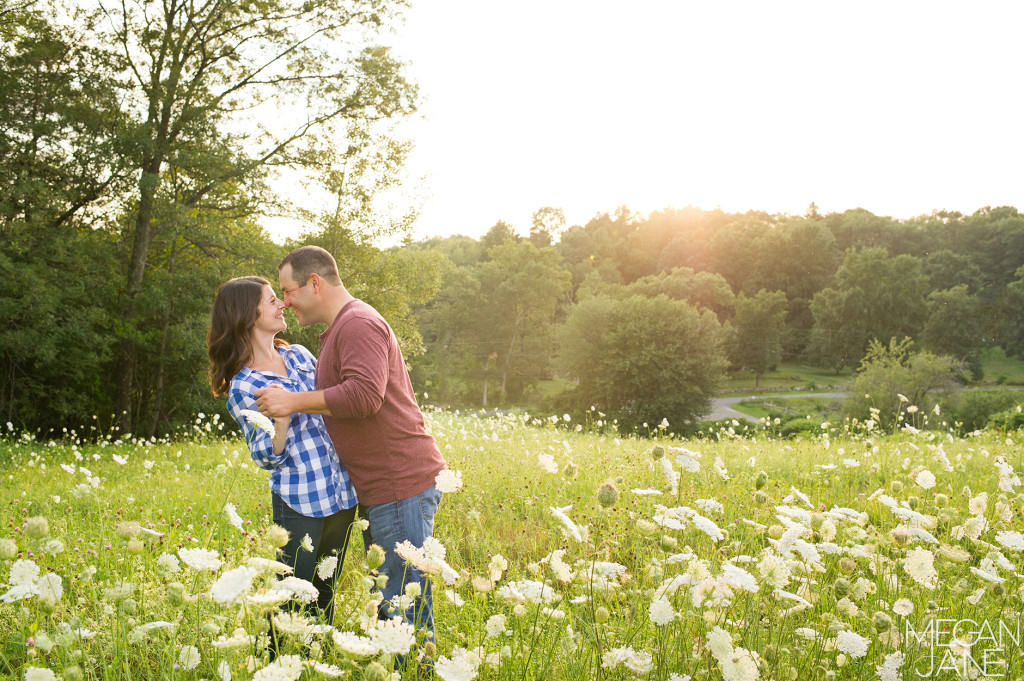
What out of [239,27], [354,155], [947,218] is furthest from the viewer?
[947,218]

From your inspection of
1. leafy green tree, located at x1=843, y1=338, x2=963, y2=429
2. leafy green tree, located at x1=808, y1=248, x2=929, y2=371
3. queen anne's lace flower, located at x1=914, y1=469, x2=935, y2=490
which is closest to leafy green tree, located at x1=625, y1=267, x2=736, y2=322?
leafy green tree, located at x1=808, y1=248, x2=929, y2=371

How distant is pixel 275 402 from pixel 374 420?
0.48 metres

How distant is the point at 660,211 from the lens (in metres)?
81.1

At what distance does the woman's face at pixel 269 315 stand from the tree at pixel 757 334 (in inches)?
2207

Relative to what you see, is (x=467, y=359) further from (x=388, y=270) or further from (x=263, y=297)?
(x=263, y=297)

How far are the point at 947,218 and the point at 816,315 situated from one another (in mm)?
27255

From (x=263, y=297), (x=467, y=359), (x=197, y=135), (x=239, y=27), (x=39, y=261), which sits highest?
(x=239, y=27)

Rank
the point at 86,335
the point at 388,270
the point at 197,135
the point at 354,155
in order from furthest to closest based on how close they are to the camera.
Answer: the point at 388,270, the point at 354,155, the point at 197,135, the point at 86,335

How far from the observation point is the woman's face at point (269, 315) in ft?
9.27

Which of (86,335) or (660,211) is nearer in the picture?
(86,335)

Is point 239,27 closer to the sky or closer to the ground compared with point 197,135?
closer to the sky

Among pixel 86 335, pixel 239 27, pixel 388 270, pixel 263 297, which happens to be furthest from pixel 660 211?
pixel 263 297

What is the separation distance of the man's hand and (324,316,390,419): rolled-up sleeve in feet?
0.49

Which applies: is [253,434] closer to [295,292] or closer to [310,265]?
[295,292]
